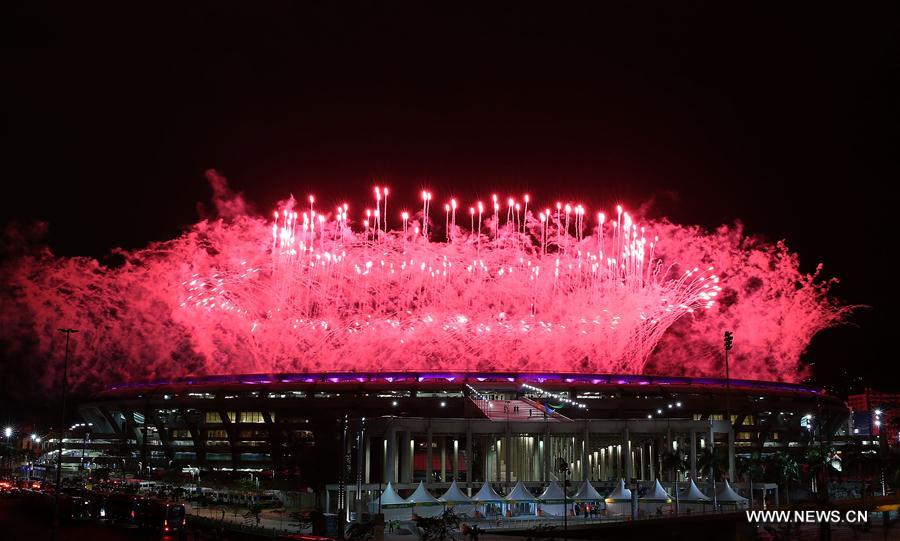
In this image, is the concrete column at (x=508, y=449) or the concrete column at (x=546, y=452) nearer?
the concrete column at (x=508, y=449)

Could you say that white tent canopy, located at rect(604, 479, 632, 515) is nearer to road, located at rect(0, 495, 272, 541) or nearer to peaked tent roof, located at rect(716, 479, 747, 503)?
peaked tent roof, located at rect(716, 479, 747, 503)

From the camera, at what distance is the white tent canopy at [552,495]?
68.2 meters

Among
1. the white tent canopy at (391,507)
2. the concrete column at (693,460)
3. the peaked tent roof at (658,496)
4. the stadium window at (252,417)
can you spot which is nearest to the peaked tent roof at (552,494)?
the peaked tent roof at (658,496)

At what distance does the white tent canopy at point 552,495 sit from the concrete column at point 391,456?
43.3 feet

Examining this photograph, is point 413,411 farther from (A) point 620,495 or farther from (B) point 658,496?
(B) point 658,496

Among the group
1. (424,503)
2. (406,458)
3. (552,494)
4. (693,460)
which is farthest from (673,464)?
(424,503)

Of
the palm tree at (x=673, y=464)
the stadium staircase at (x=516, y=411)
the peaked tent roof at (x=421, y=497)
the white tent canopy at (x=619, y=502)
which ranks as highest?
the stadium staircase at (x=516, y=411)

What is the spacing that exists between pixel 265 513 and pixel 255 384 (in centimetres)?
4571

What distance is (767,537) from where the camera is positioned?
1927 inches

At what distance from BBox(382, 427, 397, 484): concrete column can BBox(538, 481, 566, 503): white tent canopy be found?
519 inches

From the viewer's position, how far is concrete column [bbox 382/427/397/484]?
246ft

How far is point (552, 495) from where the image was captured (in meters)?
68.5

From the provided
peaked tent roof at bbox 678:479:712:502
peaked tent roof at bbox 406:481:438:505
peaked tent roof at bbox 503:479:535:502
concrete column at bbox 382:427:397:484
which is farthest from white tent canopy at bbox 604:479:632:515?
concrete column at bbox 382:427:397:484

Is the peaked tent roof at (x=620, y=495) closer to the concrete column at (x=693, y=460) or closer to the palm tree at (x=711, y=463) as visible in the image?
the palm tree at (x=711, y=463)
